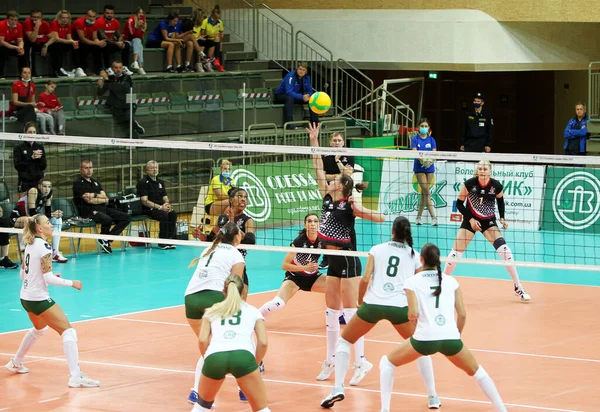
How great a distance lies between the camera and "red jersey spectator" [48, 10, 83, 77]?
23844mm

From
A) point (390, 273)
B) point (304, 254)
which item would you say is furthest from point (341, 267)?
point (304, 254)

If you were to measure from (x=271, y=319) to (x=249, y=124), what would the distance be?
469 inches

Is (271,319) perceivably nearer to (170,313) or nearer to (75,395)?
(170,313)

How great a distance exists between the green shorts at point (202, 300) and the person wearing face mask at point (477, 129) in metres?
16.1

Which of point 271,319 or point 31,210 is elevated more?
point 31,210

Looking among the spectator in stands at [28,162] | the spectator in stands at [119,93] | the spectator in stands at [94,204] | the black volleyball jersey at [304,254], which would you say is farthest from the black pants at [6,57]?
the black volleyball jersey at [304,254]

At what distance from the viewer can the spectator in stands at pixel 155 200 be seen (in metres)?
→ 19.6

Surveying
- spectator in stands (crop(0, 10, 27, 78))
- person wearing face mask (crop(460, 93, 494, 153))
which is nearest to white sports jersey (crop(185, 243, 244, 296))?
spectator in stands (crop(0, 10, 27, 78))

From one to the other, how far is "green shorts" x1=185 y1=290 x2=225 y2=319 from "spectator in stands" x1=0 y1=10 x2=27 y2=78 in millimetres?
14517

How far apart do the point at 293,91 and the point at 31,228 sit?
1593cm

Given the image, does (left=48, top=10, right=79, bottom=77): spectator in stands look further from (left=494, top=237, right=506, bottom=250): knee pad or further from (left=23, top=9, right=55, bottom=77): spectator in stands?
(left=494, top=237, right=506, bottom=250): knee pad

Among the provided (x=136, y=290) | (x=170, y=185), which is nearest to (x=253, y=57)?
(x=170, y=185)

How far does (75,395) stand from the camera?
10.6 meters

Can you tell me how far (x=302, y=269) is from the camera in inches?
501
